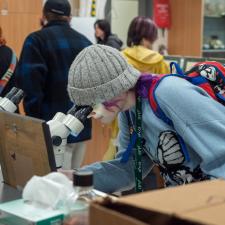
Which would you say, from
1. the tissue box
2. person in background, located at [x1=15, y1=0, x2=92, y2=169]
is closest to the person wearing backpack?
the tissue box

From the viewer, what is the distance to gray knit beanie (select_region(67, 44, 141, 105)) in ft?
5.01

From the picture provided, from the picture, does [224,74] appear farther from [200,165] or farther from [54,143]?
[54,143]

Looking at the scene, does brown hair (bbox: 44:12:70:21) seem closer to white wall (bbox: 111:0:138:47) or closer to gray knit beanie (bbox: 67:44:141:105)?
gray knit beanie (bbox: 67:44:141:105)

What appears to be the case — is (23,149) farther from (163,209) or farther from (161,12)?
(161,12)

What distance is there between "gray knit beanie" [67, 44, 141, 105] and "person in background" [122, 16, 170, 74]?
1840mm

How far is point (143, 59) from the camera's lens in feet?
11.6

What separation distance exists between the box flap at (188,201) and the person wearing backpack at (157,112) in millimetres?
434

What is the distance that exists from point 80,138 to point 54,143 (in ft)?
5.73

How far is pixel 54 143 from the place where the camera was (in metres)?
1.55

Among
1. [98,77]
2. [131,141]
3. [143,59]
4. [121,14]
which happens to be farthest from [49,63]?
[121,14]

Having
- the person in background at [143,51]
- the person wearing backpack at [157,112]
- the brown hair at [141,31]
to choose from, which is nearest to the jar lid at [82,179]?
the person wearing backpack at [157,112]

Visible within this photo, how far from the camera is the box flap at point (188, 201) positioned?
841mm

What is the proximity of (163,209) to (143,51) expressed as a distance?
2.79 meters

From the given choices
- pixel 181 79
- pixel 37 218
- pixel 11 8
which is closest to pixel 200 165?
pixel 181 79
